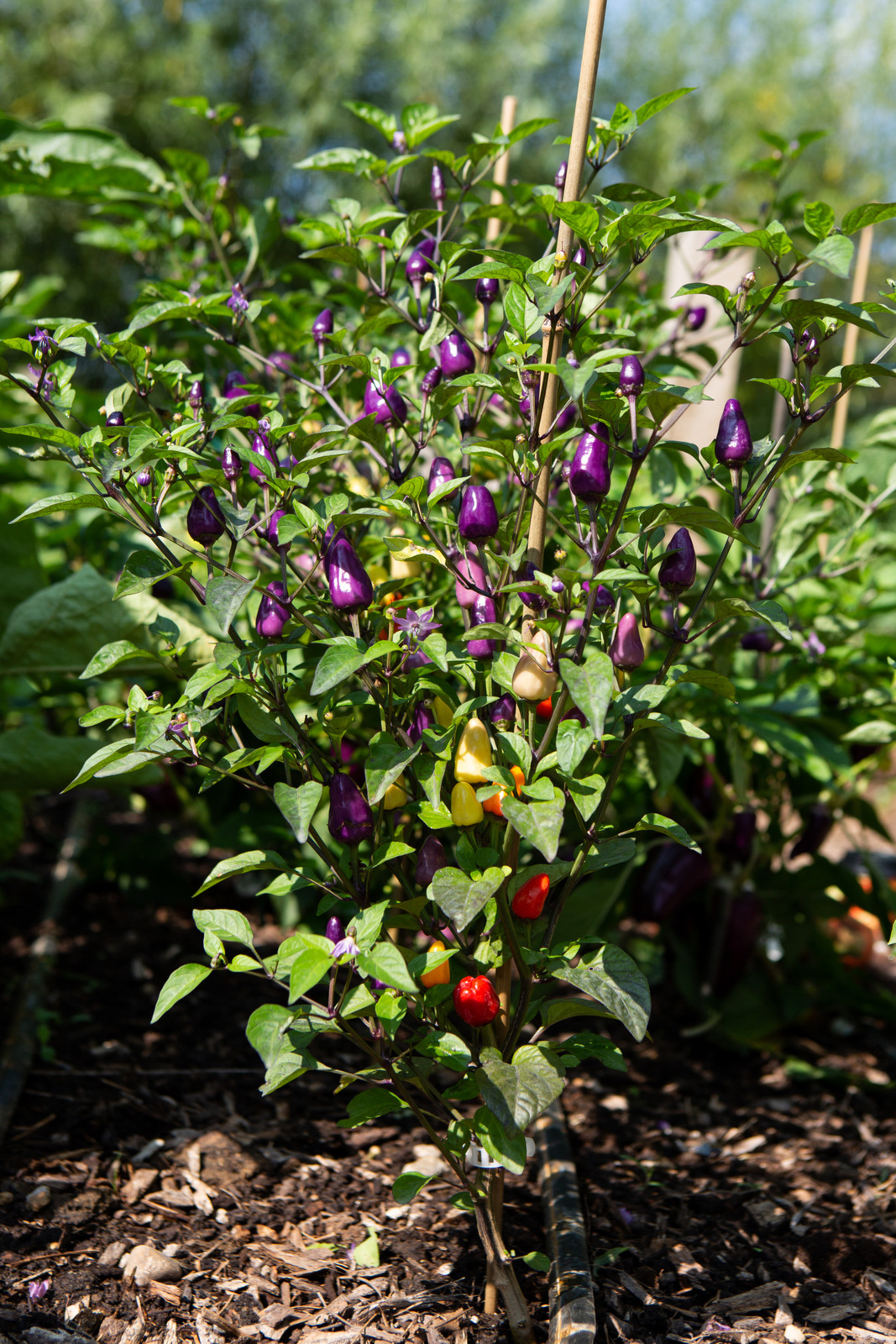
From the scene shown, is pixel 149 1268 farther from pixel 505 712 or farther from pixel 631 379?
pixel 631 379

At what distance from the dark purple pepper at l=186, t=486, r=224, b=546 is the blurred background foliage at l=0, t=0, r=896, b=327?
7045mm

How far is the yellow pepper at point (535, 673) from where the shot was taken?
3.14ft

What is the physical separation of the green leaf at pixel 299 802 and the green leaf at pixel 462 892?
5.2 inches

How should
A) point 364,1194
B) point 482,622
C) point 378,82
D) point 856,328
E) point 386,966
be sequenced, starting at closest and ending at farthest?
point 386,966 → point 482,622 → point 364,1194 → point 856,328 → point 378,82

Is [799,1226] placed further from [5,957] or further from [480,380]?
[5,957]

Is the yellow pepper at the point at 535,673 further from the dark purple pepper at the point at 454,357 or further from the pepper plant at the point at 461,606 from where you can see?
the dark purple pepper at the point at 454,357

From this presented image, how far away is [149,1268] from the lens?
3.96ft

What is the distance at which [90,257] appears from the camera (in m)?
9.21

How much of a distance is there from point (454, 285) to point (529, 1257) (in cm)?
122

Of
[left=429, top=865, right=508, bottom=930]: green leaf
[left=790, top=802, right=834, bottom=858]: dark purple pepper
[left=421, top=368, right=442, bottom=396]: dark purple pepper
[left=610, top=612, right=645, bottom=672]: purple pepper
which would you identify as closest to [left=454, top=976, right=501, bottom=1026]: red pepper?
[left=429, top=865, right=508, bottom=930]: green leaf

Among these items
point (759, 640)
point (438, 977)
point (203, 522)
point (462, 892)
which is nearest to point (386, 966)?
point (462, 892)

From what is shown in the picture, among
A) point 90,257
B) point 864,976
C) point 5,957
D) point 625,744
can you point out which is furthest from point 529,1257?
point 90,257

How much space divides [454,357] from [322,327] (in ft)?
0.76

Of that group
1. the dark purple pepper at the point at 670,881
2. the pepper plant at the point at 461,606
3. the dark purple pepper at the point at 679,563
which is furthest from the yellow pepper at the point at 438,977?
the dark purple pepper at the point at 670,881
